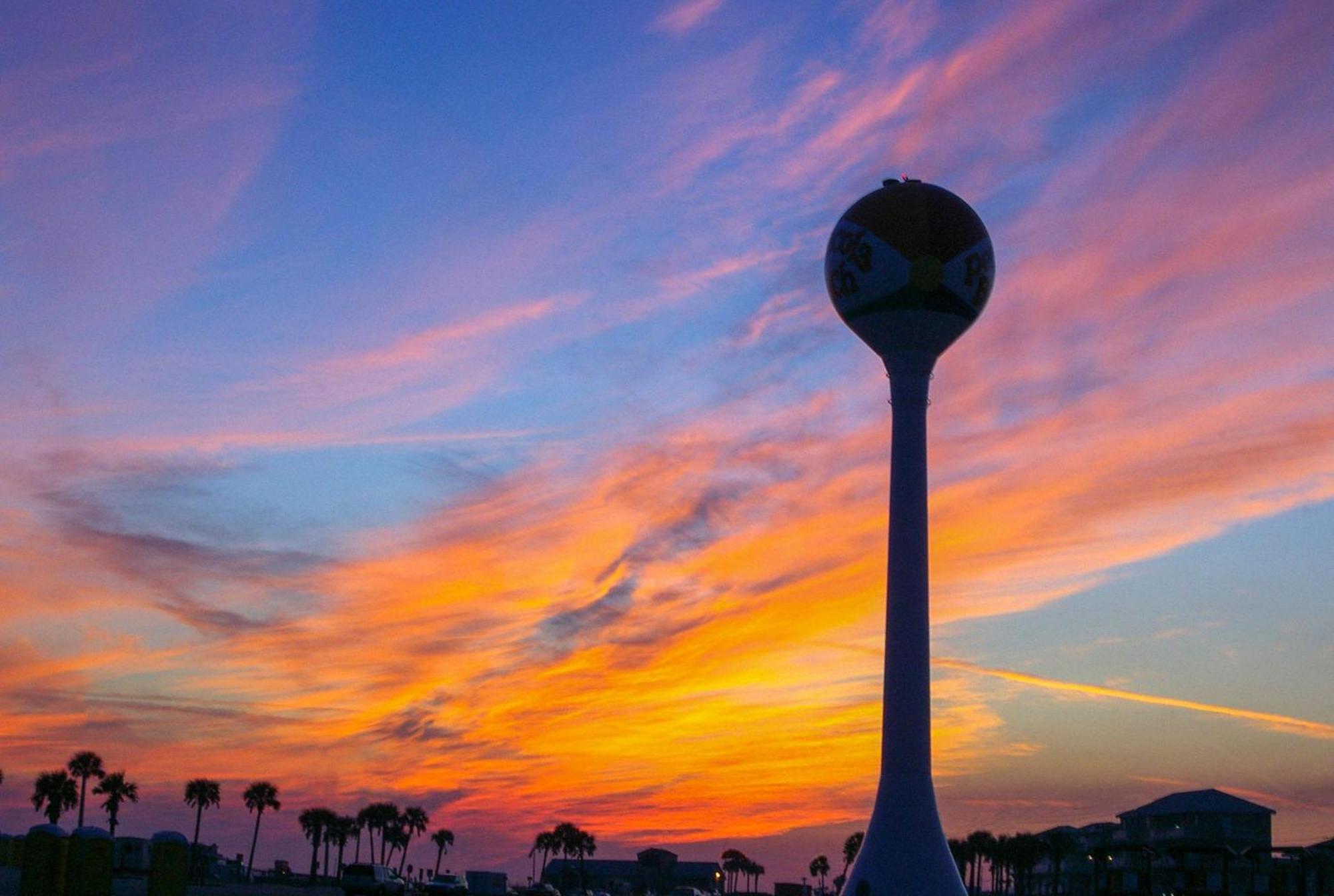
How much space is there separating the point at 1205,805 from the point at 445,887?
69866 mm

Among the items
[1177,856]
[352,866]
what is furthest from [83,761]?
[1177,856]

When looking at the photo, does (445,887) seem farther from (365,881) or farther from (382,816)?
(382,816)

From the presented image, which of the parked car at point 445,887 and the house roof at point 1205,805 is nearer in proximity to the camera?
the parked car at point 445,887

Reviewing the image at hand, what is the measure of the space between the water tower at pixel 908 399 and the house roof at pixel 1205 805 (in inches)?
3087

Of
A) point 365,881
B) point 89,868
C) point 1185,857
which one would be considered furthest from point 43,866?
point 1185,857

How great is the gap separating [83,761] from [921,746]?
99648 millimetres

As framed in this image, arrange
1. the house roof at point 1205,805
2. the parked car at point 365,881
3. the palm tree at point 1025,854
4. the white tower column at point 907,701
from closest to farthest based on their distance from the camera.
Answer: the white tower column at point 907,701
the parked car at point 365,881
the house roof at point 1205,805
the palm tree at point 1025,854

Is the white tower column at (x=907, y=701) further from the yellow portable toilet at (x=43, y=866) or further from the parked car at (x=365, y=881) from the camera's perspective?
the parked car at (x=365, y=881)

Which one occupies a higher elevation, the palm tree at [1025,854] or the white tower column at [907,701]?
the white tower column at [907,701]

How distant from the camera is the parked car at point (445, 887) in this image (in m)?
65.4

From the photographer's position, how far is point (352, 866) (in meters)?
61.4

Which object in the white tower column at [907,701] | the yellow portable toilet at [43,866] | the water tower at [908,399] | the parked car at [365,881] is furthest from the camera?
the parked car at [365,881]

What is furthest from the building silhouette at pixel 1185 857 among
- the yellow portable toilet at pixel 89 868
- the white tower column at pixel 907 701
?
the yellow portable toilet at pixel 89 868

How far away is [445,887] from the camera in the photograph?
66188mm
